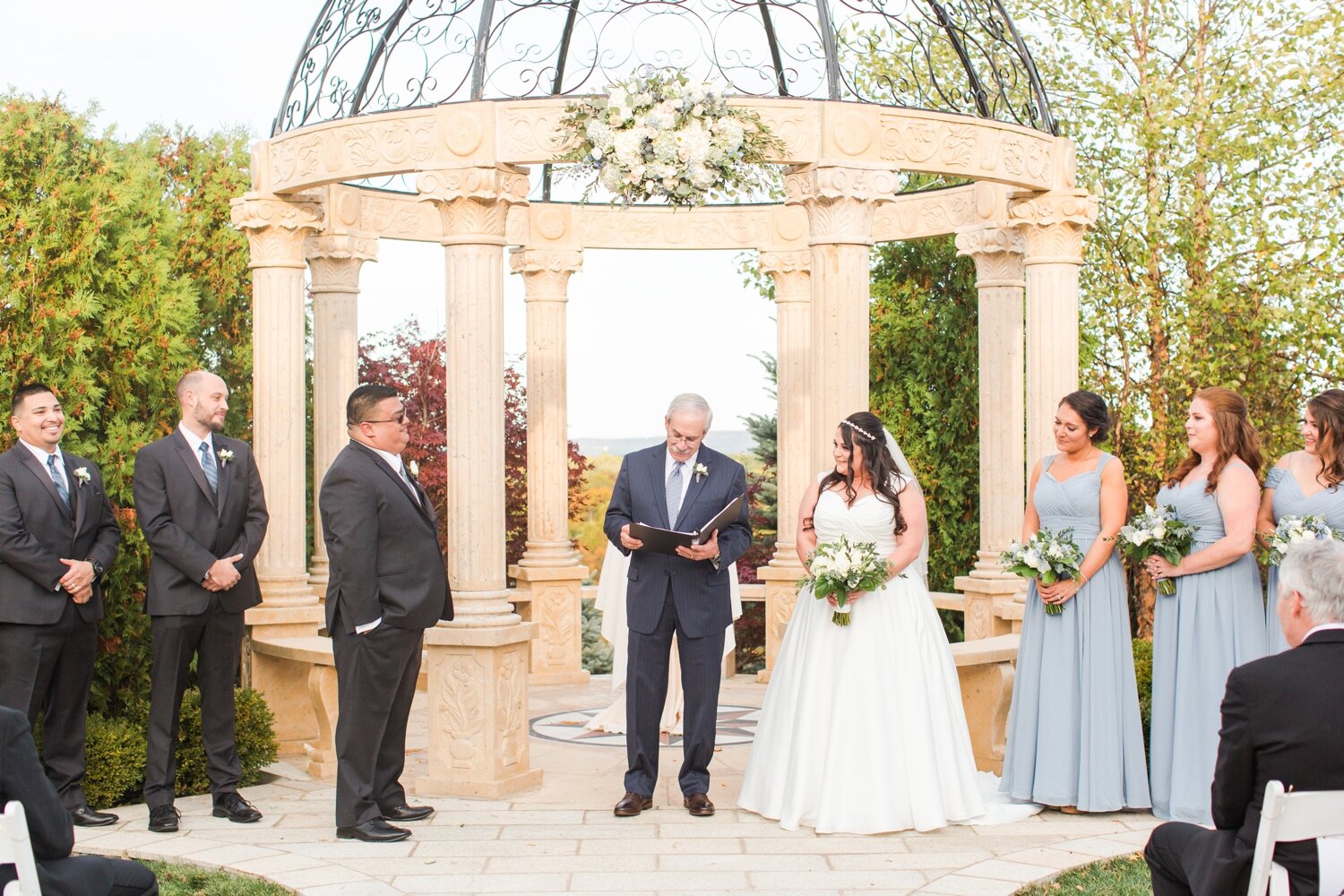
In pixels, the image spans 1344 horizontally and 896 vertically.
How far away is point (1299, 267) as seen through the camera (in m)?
14.9

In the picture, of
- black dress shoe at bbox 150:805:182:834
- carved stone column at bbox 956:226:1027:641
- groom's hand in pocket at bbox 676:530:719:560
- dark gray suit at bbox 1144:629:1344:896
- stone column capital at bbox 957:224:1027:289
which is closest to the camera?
dark gray suit at bbox 1144:629:1344:896

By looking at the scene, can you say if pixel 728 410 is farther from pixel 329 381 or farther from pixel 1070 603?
pixel 1070 603

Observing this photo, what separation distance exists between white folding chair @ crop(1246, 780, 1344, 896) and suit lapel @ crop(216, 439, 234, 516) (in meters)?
5.69

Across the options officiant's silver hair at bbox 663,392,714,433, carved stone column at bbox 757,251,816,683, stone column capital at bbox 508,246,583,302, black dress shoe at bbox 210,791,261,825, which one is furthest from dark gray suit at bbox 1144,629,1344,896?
stone column capital at bbox 508,246,583,302

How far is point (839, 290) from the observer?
9039 millimetres

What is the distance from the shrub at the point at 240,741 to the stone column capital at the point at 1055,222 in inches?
242

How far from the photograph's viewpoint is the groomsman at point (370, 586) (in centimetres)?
724

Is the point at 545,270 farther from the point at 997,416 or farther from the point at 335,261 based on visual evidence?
the point at 997,416

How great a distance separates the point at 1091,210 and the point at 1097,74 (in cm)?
716

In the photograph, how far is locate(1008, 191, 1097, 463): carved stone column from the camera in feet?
33.5

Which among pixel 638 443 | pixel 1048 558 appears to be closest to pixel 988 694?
pixel 1048 558

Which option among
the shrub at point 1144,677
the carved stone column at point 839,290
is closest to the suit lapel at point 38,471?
the carved stone column at point 839,290

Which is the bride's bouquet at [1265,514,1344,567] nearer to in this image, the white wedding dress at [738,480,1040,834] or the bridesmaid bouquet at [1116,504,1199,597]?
the bridesmaid bouquet at [1116,504,1199,597]

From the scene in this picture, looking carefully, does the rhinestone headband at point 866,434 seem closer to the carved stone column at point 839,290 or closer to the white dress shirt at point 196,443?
the carved stone column at point 839,290
